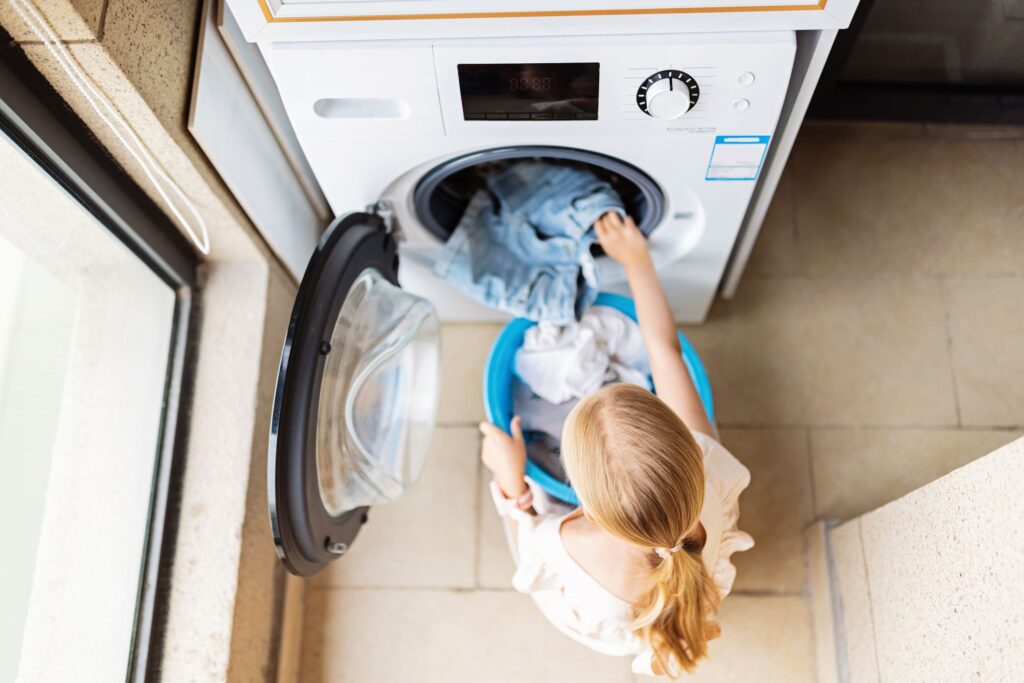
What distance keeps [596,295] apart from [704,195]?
1.12 feet

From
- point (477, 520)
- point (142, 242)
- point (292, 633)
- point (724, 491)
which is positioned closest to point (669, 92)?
point (724, 491)

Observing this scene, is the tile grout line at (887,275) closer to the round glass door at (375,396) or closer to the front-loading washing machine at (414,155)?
the front-loading washing machine at (414,155)

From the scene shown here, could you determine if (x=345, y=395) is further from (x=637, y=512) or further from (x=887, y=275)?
(x=887, y=275)

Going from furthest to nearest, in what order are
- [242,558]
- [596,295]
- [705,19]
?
[596,295]
[242,558]
[705,19]

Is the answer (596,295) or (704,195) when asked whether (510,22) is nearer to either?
(704,195)

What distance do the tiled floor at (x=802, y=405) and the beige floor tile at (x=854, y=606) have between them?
0.13 meters

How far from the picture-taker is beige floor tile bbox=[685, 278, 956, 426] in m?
1.87

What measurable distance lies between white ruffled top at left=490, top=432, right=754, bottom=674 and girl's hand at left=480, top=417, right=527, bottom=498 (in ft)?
0.10

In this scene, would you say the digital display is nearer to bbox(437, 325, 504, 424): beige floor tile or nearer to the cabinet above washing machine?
the cabinet above washing machine

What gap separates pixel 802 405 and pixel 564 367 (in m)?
0.57

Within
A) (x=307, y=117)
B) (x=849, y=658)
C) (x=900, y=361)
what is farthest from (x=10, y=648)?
(x=900, y=361)

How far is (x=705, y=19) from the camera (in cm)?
112

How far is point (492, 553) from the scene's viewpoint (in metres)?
1.80

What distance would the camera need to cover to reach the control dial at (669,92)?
1.17m
